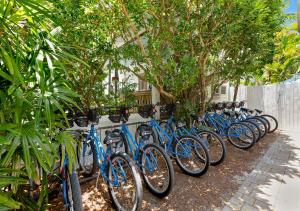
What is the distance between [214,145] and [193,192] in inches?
77.1

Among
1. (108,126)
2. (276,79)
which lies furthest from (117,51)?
(276,79)

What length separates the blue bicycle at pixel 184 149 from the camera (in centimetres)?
422

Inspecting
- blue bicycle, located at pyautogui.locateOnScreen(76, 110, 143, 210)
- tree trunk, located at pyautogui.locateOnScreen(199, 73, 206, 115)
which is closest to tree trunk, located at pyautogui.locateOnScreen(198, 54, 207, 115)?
tree trunk, located at pyautogui.locateOnScreen(199, 73, 206, 115)

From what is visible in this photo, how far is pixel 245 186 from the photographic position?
3.86 metres

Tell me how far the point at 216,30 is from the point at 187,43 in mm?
742

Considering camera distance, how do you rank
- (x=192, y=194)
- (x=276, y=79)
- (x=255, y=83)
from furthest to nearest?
(x=255, y=83) < (x=276, y=79) < (x=192, y=194)

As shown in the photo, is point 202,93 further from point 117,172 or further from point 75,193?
point 75,193

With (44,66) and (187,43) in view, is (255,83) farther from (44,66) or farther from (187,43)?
(44,66)

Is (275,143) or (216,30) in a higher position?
(216,30)

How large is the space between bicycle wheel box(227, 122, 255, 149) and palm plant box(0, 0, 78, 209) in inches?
186

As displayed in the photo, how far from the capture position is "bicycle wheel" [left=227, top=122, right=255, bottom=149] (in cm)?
575

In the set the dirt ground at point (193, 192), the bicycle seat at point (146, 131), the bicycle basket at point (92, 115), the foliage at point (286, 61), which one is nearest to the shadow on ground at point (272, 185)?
the dirt ground at point (193, 192)

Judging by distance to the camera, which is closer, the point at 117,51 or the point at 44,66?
the point at 44,66

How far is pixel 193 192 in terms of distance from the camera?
3.60 metres
